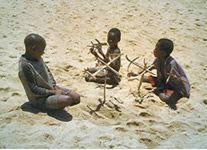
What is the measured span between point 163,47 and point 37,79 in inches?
82.0

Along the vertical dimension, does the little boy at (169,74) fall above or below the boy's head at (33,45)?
below

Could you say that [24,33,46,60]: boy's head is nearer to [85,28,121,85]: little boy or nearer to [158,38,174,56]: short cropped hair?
[85,28,121,85]: little boy

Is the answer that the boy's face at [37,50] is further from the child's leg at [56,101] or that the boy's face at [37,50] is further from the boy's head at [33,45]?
the child's leg at [56,101]

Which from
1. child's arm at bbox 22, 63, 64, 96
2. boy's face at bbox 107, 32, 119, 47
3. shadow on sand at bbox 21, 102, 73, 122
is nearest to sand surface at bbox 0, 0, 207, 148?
shadow on sand at bbox 21, 102, 73, 122

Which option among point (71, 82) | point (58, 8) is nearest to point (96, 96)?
point (71, 82)

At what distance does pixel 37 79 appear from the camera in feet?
8.59

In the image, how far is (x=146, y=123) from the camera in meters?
2.81

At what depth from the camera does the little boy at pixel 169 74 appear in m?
3.18

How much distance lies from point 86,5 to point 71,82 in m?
4.60

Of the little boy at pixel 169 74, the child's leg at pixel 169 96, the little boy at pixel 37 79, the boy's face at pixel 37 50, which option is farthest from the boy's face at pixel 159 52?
the boy's face at pixel 37 50

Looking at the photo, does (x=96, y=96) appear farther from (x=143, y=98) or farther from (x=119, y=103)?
(x=143, y=98)

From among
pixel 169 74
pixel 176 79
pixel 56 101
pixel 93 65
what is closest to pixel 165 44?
pixel 169 74

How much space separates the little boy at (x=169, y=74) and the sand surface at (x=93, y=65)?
0.16 metres

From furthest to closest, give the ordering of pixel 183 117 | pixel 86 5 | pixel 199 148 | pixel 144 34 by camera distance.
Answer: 1. pixel 86 5
2. pixel 144 34
3. pixel 183 117
4. pixel 199 148
